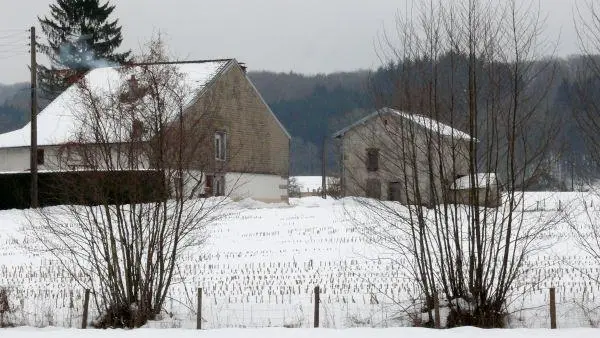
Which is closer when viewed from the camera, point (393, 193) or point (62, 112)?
point (393, 193)

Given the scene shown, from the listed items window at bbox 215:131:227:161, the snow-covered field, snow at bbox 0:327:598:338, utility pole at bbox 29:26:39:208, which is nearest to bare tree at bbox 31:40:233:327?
the snow-covered field

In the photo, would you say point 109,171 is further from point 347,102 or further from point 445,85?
point 347,102

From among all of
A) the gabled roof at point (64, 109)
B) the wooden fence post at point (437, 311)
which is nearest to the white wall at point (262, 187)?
the gabled roof at point (64, 109)

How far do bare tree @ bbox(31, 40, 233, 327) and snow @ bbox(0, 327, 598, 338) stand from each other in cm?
116

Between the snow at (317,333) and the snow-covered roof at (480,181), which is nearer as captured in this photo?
the snow at (317,333)

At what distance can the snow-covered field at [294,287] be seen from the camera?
14766 mm

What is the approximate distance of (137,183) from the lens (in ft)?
49.6

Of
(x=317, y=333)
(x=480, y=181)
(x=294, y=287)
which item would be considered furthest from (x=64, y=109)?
(x=317, y=333)

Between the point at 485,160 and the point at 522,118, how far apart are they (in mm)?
1015

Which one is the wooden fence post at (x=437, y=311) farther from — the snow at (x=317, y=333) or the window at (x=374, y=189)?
the window at (x=374, y=189)

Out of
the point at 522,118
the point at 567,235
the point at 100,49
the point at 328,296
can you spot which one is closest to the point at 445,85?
the point at 522,118

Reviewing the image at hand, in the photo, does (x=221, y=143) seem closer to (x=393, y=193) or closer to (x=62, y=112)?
(x=62, y=112)

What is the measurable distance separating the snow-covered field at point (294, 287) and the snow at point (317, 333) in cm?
9

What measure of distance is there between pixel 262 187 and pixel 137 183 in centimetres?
3966
